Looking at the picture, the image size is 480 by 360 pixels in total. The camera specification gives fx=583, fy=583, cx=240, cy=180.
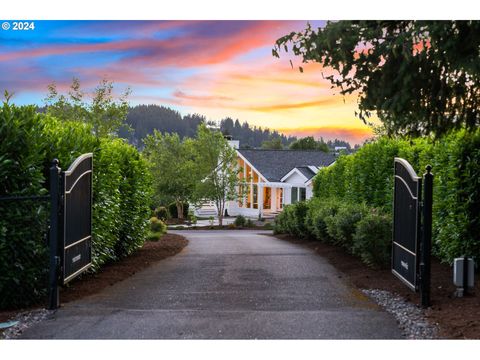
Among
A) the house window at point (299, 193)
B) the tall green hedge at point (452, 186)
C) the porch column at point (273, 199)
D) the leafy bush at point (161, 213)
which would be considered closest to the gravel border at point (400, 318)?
the tall green hedge at point (452, 186)

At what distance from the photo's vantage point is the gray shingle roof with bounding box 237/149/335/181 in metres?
30.5

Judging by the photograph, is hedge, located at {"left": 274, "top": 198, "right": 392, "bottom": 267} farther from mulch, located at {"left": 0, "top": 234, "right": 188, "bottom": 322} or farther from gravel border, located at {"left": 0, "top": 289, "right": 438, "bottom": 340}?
mulch, located at {"left": 0, "top": 234, "right": 188, "bottom": 322}

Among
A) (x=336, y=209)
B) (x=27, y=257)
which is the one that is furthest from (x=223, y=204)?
(x=27, y=257)

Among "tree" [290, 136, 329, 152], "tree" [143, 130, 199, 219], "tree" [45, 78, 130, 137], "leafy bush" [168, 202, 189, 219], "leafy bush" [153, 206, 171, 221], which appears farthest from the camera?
"tree" [290, 136, 329, 152]

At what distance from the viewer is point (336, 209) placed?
11242mm

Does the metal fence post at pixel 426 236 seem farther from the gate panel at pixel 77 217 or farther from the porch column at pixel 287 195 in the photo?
the porch column at pixel 287 195

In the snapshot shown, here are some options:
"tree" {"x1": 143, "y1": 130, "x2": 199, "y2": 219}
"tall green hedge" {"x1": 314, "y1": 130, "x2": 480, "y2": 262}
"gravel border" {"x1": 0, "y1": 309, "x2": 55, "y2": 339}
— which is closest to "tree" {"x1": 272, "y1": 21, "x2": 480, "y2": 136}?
"tall green hedge" {"x1": 314, "y1": 130, "x2": 480, "y2": 262}

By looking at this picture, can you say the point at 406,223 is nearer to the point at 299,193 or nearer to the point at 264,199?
the point at 299,193

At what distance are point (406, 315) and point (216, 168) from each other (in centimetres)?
2338

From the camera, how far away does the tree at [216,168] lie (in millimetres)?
27641

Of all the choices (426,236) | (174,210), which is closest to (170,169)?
(174,210)

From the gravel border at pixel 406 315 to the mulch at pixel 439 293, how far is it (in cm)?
8

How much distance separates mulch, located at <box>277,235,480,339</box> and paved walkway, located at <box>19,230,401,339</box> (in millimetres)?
346

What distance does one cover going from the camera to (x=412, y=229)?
20.5 ft
